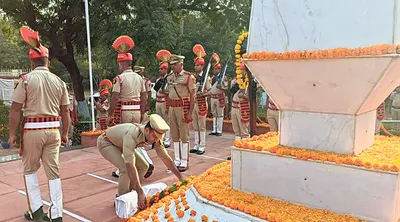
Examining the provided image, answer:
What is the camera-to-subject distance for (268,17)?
3.04 m

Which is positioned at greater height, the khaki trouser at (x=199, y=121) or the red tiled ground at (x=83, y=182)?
the khaki trouser at (x=199, y=121)

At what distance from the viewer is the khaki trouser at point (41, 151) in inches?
145

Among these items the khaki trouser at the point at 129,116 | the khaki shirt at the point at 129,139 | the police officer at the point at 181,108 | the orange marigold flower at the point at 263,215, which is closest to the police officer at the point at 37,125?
the khaki shirt at the point at 129,139

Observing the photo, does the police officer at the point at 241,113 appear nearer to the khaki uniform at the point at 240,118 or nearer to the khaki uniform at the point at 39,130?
the khaki uniform at the point at 240,118

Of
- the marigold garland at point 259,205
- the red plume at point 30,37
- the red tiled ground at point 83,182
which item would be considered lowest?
the red tiled ground at point 83,182

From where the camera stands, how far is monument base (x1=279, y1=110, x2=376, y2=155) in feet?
9.37

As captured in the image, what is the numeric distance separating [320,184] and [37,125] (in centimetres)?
291

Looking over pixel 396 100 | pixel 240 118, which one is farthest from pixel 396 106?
pixel 240 118

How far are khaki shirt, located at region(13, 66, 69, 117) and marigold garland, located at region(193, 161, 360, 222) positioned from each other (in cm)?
181

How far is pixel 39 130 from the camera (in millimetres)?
3697

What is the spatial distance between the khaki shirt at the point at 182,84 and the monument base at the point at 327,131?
2832 millimetres

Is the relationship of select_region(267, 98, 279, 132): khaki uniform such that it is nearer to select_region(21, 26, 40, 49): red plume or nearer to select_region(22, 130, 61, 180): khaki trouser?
select_region(22, 130, 61, 180): khaki trouser

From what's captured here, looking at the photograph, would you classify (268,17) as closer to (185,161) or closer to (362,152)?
(362,152)

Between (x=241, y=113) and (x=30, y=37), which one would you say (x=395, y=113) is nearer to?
(x=241, y=113)
